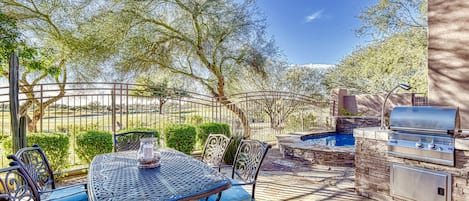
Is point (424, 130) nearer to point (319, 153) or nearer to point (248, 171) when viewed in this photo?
point (248, 171)

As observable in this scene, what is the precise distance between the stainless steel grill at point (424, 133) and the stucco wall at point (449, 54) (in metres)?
2.05

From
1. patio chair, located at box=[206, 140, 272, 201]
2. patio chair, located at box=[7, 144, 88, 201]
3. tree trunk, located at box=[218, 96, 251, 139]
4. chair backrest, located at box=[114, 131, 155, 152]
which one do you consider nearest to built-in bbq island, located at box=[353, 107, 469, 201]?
patio chair, located at box=[206, 140, 272, 201]

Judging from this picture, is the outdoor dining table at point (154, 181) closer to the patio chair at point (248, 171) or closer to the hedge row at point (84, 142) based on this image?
the patio chair at point (248, 171)

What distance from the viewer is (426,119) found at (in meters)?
2.79

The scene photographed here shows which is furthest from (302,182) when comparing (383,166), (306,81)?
(306,81)

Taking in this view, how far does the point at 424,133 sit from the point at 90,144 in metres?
4.81

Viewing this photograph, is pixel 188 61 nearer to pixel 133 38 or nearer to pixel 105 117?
pixel 133 38

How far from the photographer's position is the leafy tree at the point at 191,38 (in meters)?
6.79

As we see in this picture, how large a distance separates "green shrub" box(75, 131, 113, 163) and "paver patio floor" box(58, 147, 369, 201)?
40 centimetres

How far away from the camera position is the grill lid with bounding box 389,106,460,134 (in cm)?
265

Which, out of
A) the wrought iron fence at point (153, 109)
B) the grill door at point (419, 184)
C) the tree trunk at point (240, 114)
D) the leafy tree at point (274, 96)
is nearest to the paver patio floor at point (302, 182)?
the grill door at point (419, 184)

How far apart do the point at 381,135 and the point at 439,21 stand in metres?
2.71

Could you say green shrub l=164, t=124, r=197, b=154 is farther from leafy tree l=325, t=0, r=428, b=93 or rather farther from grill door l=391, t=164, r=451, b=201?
leafy tree l=325, t=0, r=428, b=93

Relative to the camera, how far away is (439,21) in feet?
14.7
